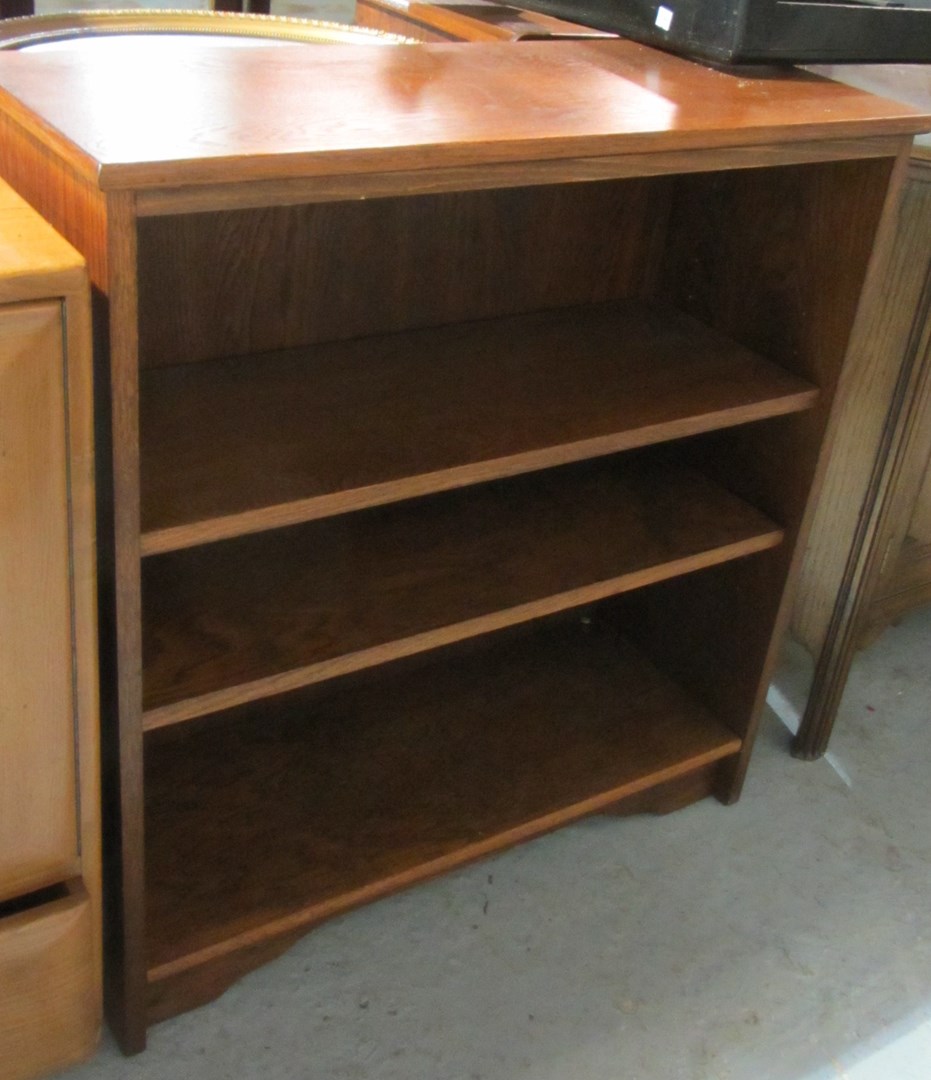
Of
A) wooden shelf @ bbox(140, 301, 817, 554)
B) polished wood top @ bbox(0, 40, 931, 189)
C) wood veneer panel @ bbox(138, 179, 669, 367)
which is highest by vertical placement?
polished wood top @ bbox(0, 40, 931, 189)

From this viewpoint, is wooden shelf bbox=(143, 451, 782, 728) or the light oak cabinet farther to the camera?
wooden shelf bbox=(143, 451, 782, 728)

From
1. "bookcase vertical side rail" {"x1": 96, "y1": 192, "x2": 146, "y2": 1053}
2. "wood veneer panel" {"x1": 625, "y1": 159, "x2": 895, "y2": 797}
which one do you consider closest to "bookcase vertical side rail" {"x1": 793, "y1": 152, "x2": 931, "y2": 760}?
"wood veneer panel" {"x1": 625, "y1": 159, "x2": 895, "y2": 797}

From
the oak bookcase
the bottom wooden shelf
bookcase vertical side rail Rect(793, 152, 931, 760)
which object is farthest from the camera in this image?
bookcase vertical side rail Rect(793, 152, 931, 760)

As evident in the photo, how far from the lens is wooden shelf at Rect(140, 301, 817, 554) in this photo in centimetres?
101

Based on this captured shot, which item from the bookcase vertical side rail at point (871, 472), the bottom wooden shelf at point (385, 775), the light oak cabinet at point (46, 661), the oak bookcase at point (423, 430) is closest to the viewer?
the light oak cabinet at point (46, 661)

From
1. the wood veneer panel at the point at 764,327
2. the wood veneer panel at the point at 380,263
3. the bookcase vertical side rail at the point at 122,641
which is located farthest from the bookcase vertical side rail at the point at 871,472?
the bookcase vertical side rail at the point at 122,641

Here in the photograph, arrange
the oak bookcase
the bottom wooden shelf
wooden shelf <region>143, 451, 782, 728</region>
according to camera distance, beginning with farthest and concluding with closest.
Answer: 1. the bottom wooden shelf
2. wooden shelf <region>143, 451, 782, 728</region>
3. the oak bookcase

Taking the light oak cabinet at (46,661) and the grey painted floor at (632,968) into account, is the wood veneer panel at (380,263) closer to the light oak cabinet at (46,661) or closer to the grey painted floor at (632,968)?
the light oak cabinet at (46,661)

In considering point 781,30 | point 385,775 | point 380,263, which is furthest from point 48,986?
point 781,30

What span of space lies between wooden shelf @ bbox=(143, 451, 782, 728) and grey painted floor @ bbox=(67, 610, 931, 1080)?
13.8 inches

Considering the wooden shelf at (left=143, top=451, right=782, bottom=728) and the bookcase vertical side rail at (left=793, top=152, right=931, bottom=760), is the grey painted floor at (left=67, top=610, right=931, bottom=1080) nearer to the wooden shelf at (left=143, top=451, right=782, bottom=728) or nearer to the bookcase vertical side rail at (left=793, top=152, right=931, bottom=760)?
the bookcase vertical side rail at (left=793, top=152, right=931, bottom=760)

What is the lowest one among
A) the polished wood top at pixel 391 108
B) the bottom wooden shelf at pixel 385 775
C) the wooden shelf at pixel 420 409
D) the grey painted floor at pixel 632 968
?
the grey painted floor at pixel 632 968

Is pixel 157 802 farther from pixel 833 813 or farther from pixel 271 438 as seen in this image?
pixel 833 813

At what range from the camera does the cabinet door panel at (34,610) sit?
2.62 feet
